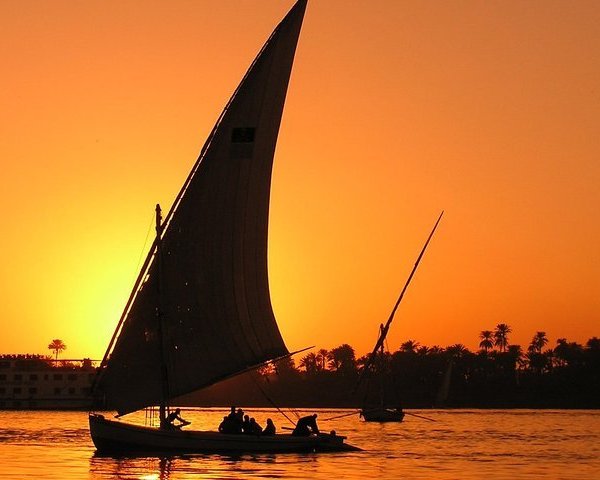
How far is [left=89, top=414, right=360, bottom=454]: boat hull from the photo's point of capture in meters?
54.1

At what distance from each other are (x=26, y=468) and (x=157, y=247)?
1132cm

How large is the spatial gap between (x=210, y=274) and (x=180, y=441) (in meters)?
7.63

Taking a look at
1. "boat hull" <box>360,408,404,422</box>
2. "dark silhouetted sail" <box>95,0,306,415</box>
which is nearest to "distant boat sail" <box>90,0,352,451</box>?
"dark silhouetted sail" <box>95,0,306,415</box>

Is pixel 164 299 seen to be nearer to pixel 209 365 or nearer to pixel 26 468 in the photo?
pixel 209 365

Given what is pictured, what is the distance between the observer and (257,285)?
57375mm

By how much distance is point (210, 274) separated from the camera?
182 ft

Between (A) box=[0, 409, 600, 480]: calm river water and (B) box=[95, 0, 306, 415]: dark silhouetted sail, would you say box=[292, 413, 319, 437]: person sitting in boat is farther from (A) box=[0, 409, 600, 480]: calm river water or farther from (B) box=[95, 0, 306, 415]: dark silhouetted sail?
(B) box=[95, 0, 306, 415]: dark silhouetted sail

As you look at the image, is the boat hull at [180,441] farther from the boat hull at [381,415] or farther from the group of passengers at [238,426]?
the boat hull at [381,415]

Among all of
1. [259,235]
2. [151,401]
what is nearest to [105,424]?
[151,401]

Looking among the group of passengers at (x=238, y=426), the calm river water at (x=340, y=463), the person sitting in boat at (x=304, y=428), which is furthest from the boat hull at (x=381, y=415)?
the group of passengers at (x=238, y=426)

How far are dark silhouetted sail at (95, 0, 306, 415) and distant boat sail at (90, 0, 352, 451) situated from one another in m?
0.05

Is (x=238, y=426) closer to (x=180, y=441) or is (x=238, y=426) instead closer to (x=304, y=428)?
(x=180, y=441)

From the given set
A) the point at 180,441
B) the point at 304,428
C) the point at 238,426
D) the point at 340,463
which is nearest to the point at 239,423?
the point at 238,426

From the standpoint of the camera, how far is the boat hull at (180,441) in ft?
177
